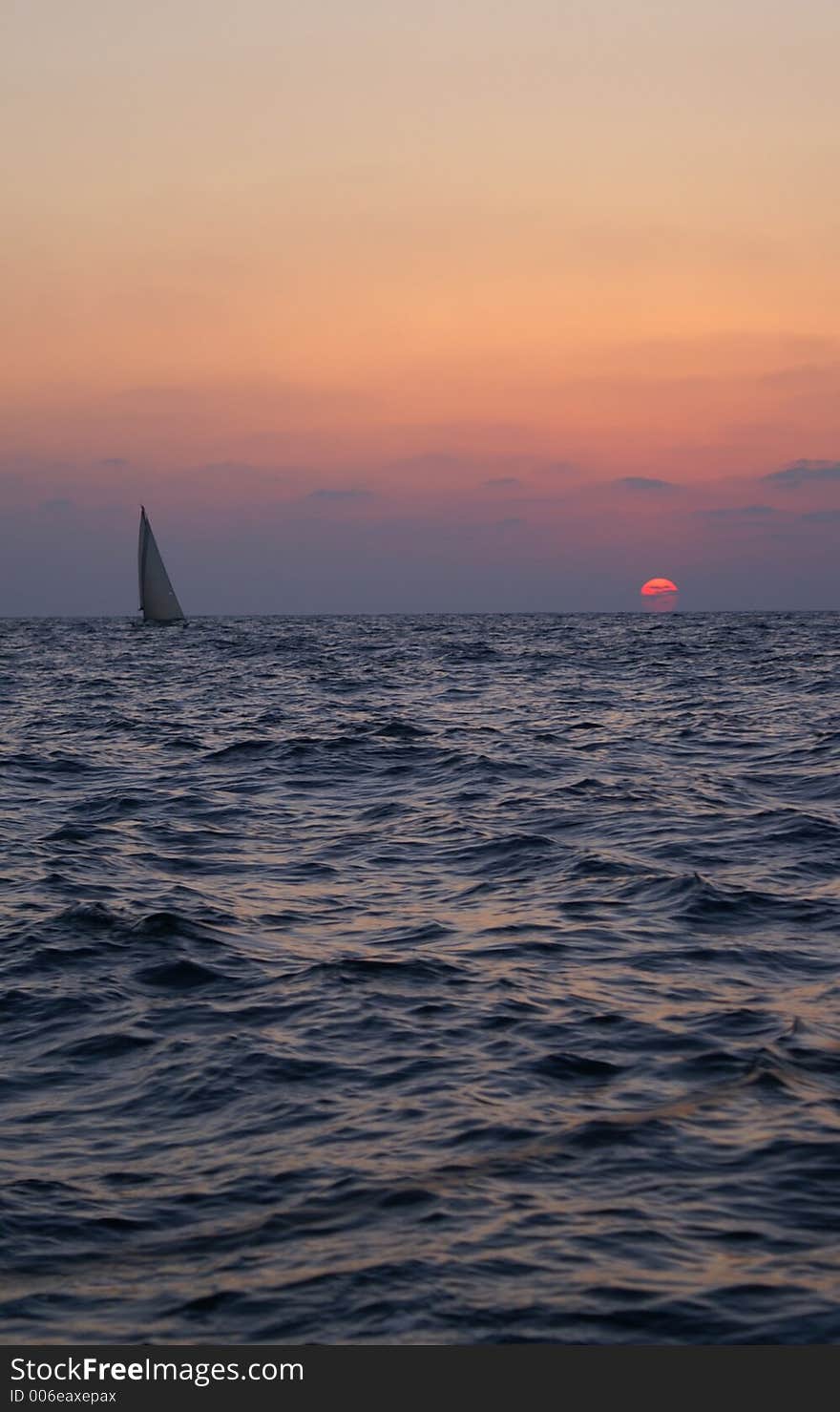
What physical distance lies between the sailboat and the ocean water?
8120 centimetres

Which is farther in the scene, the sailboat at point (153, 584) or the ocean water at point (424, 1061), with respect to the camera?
the sailboat at point (153, 584)

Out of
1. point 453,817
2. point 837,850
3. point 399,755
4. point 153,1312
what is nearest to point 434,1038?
point 153,1312

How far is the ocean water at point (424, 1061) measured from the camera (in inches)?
282

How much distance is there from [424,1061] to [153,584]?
10358cm

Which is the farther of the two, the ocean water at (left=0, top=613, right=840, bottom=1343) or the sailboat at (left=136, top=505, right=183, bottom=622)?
the sailboat at (left=136, top=505, right=183, bottom=622)

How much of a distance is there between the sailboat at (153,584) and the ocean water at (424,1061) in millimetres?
81203

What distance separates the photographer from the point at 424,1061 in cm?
1047

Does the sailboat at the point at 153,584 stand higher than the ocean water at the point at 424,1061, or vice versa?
the sailboat at the point at 153,584

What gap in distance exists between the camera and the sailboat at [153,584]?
104125 millimetres

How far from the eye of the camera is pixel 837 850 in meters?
18.5

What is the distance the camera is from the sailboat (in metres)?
104

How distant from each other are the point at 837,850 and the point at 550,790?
23.7ft

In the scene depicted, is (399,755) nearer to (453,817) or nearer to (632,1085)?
(453,817)

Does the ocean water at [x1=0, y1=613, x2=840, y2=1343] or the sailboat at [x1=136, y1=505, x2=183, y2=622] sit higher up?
the sailboat at [x1=136, y1=505, x2=183, y2=622]
